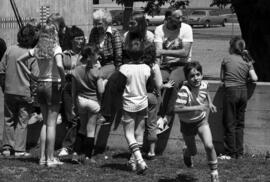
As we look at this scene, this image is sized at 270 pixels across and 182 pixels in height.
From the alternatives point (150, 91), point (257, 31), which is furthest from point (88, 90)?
point (257, 31)

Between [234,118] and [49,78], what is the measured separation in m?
2.63

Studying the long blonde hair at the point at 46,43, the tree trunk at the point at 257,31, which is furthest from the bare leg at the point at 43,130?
the tree trunk at the point at 257,31

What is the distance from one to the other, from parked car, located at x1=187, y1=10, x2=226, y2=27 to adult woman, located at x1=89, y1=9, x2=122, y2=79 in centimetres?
5485

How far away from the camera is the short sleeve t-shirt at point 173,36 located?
10141 mm

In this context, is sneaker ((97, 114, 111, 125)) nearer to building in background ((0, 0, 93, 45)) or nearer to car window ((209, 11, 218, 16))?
building in background ((0, 0, 93, 45))

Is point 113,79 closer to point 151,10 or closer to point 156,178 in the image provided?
point 156,178

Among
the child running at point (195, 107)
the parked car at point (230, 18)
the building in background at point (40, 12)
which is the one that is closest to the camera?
the child running at point (195, 107)

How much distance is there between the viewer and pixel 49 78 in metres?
8.94

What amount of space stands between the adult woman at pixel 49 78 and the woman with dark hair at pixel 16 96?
27.4 inches

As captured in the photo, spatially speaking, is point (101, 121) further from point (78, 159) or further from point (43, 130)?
point (43, 130)

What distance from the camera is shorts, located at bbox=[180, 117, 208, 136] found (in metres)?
8.30

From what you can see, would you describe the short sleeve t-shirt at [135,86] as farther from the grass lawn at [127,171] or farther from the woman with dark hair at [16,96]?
the woman with dark hair at [16,96]

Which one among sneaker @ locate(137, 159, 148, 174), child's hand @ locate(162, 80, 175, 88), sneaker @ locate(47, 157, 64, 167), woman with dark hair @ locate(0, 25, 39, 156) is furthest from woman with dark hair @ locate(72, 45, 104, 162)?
child's hand @ locate(162, 80, 175, 88)

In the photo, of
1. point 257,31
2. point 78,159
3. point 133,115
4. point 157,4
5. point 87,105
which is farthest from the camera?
point 157,4
